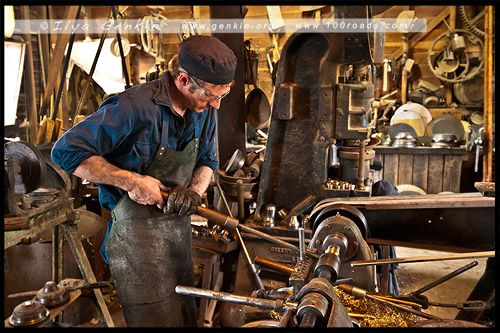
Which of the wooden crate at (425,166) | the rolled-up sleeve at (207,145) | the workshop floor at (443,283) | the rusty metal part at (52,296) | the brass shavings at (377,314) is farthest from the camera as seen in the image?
the wooden crate at (425,166)

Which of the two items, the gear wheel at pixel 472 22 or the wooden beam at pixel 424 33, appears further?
the wooden beam at pixel 424 33

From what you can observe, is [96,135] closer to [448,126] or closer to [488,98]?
[488,98]

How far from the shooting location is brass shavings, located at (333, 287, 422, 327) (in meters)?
1.35

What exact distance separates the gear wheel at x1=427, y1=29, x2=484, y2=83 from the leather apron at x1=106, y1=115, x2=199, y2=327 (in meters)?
6.37

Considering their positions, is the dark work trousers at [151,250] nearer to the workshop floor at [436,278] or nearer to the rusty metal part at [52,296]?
the rusty metal part at [52,296]

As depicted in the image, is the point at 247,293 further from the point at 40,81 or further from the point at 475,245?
the point at 40,81

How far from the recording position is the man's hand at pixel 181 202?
5.58 ft

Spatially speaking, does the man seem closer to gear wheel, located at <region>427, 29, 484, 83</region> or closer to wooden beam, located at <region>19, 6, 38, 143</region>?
wooden beam, located at <region>19, 6, 38, 143</region>

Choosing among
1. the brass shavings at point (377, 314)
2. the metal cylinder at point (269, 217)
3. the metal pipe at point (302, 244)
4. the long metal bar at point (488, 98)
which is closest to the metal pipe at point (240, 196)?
the metal cylinder at point (269, 217)

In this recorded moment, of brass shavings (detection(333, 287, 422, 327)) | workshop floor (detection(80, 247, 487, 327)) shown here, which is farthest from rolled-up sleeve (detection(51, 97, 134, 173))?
A: workshop floor (detection(80, 247, 487, 327))

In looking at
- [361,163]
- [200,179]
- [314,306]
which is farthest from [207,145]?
[314,306]

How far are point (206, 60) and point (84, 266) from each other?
4.86ft

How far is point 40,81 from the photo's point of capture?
17.6 ft

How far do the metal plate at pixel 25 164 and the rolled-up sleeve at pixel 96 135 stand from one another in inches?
25.0
